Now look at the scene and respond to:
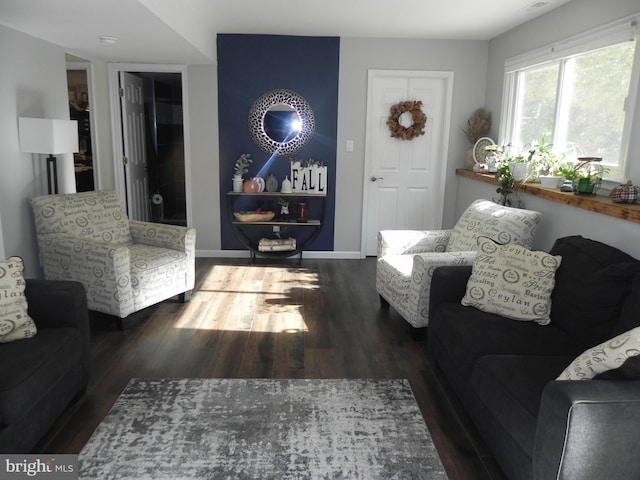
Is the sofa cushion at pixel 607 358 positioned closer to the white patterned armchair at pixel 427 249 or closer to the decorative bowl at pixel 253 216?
the white patterned armchair at pixel 427 249

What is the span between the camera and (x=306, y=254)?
555cm

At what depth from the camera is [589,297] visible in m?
2.35

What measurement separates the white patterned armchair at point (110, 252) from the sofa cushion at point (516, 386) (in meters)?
2.32

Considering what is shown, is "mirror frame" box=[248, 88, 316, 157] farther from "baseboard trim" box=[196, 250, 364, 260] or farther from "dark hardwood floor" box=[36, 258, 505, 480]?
"dark hardwood floor" box=[36, 258, 505, 480]

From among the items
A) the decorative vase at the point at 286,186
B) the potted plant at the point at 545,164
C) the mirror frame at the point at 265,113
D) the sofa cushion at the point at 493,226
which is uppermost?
the mirror frame at the point at 265,113

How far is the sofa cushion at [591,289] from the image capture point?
2.28 meters

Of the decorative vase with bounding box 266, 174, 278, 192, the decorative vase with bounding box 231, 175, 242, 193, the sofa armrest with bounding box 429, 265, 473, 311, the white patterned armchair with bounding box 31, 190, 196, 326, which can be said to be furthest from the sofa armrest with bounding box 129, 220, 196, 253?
the sofa armrest with bounding box 429, 265, 473, 311

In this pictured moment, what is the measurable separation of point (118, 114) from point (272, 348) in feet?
11.3

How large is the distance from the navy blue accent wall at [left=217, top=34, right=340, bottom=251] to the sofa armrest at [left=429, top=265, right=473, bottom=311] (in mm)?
2718

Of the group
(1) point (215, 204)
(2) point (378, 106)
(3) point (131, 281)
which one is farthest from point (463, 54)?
(3) point (131, 281)

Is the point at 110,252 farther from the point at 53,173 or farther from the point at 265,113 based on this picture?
the point at 265,113

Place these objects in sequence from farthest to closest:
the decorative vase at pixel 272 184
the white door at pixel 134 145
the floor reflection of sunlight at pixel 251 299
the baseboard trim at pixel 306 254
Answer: the baseboard trim at pixel 306 254 < the white door at pixel 134 145 < the decorative vase at pixel 272 184 < the floor reflection of sunlight at pixel 251 299

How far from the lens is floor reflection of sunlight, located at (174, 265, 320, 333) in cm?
353

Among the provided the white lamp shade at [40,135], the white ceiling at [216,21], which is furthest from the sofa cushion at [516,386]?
the white lamp shade at [40,135]
